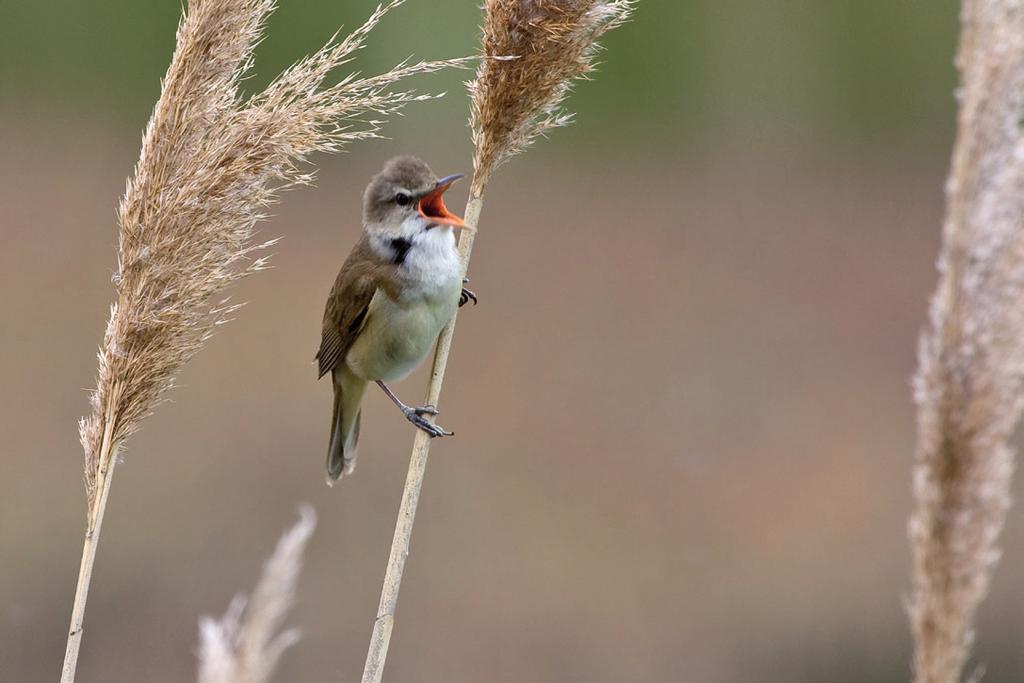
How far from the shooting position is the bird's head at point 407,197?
11.1 ft

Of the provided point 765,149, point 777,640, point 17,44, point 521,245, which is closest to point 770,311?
point 521,245

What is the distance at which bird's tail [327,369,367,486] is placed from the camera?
404 cm

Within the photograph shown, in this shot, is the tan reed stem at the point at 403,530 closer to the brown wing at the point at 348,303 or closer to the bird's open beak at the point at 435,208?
the bird's open beak at the point at 435,208

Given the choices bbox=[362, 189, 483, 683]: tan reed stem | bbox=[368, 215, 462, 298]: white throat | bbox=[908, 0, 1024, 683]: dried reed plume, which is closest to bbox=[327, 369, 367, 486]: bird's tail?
bbox=[368, 215, 462, 298]: white throat

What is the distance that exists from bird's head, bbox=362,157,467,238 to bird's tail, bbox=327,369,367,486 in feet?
2.52

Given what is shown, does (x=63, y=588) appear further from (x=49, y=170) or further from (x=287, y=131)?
(x=49, y=170)

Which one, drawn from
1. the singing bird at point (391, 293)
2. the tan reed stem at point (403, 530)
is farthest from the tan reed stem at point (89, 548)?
the singing bird at point (391, 293)

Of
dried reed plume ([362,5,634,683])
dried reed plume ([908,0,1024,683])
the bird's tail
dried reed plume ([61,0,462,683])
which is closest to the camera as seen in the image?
dried reed plume ([908,0,1024,683])

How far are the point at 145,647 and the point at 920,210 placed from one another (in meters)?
13.6

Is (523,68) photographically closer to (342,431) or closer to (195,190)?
(195,190)

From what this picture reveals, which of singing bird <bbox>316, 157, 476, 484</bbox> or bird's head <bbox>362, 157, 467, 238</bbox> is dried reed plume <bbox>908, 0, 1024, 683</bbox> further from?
bird's head <bbox>362, 157, 467, 238</bbox>

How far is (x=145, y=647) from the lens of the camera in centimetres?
755

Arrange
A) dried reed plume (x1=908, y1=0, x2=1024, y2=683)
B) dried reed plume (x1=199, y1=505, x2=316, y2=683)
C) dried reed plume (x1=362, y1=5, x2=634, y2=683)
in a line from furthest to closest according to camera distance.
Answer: dried reed plume (x1=362, y1=5, x2=634, y2=683)
dried reed plume (x1=908, y1=0, x2=1024, y2=683)
dried reed plume (x1=199, y1=505, x2=316, y2=683)

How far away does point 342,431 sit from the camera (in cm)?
405
